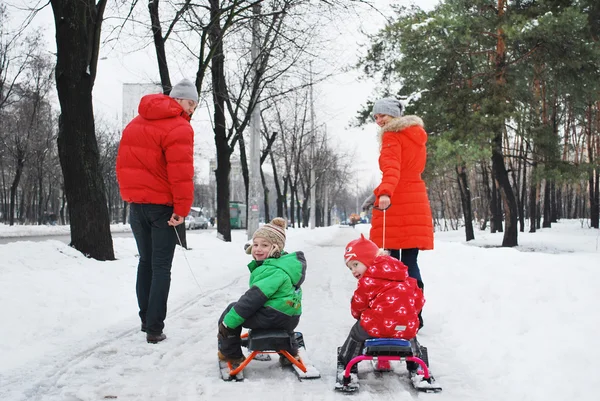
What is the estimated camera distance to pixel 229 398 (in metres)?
3.32

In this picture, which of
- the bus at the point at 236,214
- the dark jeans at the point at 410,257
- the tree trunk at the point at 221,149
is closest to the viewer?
the dark jeans at the point at 410,257

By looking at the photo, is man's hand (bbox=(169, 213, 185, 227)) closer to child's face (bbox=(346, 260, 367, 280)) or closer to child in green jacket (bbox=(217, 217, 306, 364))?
child in green jacket (bbox=(217, 217, 306, 364))

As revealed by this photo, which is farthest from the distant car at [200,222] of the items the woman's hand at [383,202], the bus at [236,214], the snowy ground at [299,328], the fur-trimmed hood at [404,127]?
the woman's hand at [383,202]

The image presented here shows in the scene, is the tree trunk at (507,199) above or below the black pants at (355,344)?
above

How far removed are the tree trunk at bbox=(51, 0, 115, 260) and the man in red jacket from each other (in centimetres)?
461

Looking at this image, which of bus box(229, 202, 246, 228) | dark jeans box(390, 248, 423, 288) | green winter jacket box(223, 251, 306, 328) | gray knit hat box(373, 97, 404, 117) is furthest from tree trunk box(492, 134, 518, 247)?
bus box(229, 202, 246, 228)

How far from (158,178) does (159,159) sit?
17 centimetres

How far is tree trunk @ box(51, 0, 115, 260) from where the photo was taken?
8.82m

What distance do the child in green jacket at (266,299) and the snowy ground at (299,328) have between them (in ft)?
0.97

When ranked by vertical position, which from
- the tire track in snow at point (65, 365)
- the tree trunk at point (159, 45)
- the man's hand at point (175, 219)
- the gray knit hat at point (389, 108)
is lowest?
the tire track in snow at point (65, 365)

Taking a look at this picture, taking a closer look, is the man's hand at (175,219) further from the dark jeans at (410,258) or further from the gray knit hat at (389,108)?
the gray knit hat at (389,108)

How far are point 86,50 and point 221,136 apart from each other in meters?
9.34

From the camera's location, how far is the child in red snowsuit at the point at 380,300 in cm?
353

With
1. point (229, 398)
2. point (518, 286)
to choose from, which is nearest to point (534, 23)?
point (518, 286)
